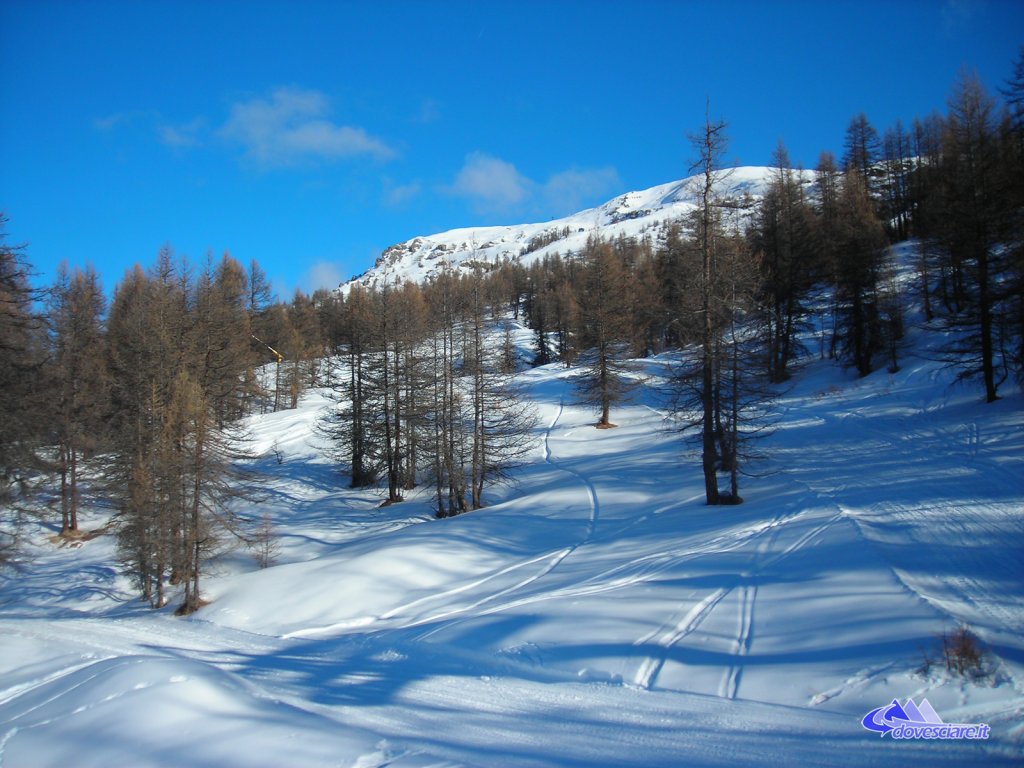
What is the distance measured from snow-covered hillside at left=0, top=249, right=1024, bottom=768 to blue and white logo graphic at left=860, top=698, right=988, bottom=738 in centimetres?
11

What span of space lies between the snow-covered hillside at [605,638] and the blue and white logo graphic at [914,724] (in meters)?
0.11

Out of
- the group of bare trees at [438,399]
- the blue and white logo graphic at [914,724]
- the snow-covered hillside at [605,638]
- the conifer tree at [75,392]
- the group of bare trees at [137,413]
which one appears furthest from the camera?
the conifer tree at [75,392]

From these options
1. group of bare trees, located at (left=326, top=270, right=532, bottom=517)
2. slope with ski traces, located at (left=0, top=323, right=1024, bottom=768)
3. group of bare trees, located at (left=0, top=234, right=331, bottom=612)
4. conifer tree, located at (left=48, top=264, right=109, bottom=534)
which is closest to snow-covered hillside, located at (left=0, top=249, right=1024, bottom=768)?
slope with ski traces, located at (left=0, top=323, right=1024, bottom=768)

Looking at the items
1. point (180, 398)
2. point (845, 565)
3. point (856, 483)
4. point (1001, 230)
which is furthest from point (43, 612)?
point (1001, 230)

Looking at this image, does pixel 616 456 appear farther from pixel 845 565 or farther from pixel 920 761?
pixel 920 761

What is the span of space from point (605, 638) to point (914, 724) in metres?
3.87

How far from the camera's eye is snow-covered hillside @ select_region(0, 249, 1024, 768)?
5328mm

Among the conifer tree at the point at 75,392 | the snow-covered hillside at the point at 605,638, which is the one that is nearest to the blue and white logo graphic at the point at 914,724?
the snow-covered hillside at the point at 605,638

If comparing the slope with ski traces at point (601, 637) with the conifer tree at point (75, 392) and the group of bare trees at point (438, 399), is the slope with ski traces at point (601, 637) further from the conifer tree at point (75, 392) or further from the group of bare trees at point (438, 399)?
the conifer tree at point (75, 392)

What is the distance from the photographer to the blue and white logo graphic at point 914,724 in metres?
4.93

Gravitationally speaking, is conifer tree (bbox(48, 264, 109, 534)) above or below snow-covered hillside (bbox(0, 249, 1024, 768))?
above

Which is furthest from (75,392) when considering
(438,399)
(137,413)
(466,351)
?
(466,351)

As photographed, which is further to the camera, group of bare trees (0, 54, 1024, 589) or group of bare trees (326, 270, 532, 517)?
group of bare trees (326, 270, 532, 517)

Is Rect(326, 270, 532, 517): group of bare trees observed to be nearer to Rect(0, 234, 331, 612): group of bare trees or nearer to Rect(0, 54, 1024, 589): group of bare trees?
Rect(0, 54, 1024, 589): group of bare trees
